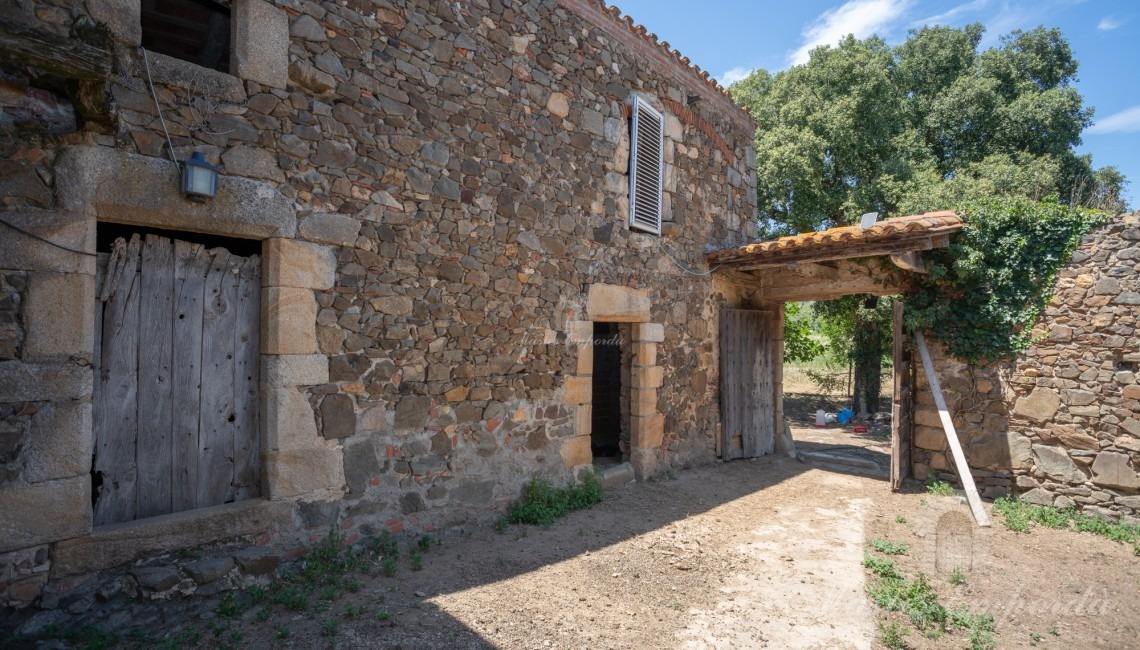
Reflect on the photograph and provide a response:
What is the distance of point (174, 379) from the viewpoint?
342 cm

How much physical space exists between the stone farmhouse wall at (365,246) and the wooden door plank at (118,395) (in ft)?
0.68

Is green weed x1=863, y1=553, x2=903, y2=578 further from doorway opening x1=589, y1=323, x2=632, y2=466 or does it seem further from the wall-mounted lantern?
the wall-mounted lantern

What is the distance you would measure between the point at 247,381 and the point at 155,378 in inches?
19.4

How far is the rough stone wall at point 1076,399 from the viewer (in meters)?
5.14

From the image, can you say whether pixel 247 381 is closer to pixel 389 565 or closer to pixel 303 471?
pixel 303 471

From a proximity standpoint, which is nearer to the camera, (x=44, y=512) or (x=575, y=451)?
(x=44, y=512)

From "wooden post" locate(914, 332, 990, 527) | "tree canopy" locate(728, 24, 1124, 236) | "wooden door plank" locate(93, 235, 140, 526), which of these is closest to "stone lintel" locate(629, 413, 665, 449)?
"wooden post" locate(914, 332, 990, 527)

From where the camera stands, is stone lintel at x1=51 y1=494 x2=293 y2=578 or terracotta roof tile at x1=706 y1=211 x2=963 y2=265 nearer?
stone lintel at x1=51 y1=494 x2=293 y2=578

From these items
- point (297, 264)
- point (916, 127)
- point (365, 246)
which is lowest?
point (297, 264)

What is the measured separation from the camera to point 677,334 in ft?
22.4

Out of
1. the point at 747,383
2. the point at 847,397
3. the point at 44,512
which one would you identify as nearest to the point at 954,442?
the point at 747,383

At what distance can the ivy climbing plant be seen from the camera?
18.0ft

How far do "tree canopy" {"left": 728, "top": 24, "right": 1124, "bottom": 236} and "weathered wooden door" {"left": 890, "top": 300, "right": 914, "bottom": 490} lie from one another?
4.86 meters

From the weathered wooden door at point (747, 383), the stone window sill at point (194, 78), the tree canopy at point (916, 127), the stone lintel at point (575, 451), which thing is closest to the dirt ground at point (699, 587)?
the stone lintel at point (575, 451)
